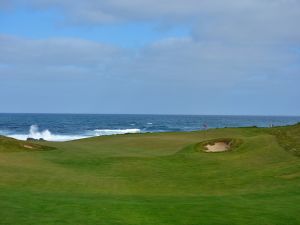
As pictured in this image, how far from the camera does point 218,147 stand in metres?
32.8

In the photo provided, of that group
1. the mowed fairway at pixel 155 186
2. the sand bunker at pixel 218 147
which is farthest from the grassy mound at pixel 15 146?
the sand bunker at pixel 218 147

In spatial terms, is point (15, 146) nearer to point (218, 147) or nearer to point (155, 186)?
point (218, 147)

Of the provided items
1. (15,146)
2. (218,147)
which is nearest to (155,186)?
(218,147)

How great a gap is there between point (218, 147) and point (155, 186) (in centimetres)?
1340

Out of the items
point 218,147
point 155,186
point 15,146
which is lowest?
point 155,186

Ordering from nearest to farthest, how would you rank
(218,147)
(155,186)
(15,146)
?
(155,186), (218,147), (15,146)

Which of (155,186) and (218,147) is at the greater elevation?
(218,147)

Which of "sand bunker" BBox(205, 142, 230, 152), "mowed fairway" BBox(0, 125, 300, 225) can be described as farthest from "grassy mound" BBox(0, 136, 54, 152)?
"sand bunker" BBox(205, 142, 230, 152)

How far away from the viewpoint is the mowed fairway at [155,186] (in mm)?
13344

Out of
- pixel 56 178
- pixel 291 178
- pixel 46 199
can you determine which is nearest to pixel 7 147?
pixel 56 178

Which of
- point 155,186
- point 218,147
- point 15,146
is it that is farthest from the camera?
point 15,146

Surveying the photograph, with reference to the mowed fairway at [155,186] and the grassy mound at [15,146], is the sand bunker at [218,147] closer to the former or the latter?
the mowed fairway at [155,186]

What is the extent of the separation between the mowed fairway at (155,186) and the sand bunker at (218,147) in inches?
44.7

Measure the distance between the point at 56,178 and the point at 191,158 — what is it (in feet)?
29.1
